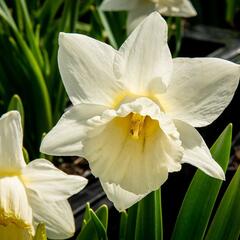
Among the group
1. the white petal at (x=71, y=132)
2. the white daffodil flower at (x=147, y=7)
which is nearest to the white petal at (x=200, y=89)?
the white petal at (x=71, y=132)

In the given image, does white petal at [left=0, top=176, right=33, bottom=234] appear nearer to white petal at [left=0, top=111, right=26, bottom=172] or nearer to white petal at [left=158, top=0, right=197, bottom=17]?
white petal at [left=0, top=111, right=26, bottom=172]

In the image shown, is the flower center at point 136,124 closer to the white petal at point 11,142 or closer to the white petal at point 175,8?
the white petal at point 11,142

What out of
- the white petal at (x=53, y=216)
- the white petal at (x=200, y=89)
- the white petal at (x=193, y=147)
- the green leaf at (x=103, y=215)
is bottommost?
the green leaf at (x=103, y=215)

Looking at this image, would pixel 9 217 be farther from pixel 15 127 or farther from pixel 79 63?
pixel 79 63

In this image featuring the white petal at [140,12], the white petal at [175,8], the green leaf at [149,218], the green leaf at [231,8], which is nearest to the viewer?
the green leaf at [149,218]

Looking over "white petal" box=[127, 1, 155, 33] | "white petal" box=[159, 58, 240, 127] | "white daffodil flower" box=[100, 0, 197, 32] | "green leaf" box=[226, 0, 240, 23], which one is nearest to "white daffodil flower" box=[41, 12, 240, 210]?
"white petal" box=[159, 58, 240, 127]

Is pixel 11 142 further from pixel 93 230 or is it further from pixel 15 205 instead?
pixel 93 230

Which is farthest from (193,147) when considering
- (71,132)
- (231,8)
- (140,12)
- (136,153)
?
(231,8)
